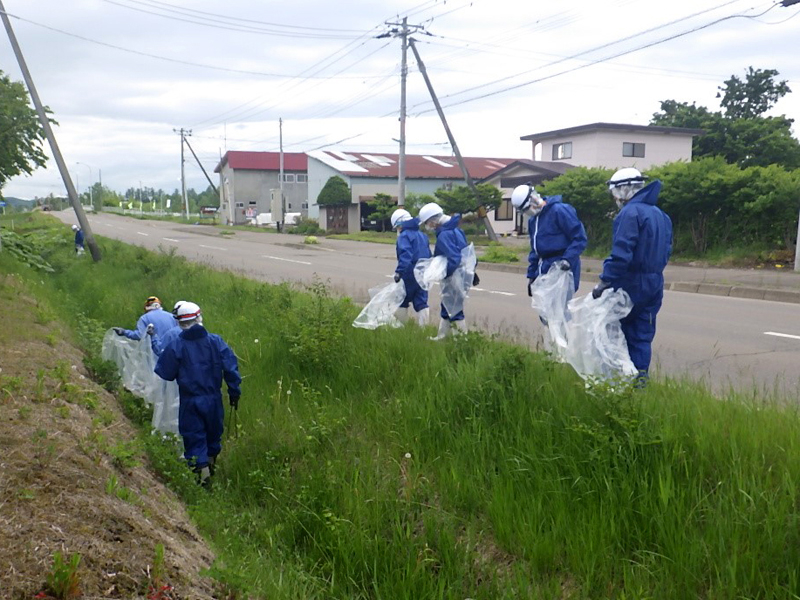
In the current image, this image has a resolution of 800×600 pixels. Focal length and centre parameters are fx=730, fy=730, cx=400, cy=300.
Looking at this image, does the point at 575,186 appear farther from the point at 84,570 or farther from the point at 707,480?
the point at 84,570

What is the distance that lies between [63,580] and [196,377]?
110 inches

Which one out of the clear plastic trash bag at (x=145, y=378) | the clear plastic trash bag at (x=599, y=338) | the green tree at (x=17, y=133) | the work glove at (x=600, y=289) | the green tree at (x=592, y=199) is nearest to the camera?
the clear plastic trash bag at (x=599, y=338)

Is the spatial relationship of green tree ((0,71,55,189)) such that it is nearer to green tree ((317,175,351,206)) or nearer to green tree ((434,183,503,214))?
green tree ((434,183,503,214))

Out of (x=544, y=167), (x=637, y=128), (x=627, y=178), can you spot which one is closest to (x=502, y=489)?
(x=627, y=178)

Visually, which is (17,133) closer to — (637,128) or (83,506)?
(83,506)

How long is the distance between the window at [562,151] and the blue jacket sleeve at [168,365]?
35769 mm

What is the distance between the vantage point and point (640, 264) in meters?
5.26

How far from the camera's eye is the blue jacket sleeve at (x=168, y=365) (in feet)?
18.0

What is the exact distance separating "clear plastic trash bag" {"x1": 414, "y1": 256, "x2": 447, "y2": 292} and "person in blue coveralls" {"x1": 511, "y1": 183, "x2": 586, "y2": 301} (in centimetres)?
121

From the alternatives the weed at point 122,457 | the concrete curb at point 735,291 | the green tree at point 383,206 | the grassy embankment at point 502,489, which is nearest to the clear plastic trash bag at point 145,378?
the grassy embankment at point 502,489

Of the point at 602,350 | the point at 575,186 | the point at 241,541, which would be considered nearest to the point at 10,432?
the point at 241,541

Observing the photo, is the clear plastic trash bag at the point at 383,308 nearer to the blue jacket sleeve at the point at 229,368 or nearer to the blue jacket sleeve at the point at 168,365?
the blue jacket sleeve at the point at 229,368

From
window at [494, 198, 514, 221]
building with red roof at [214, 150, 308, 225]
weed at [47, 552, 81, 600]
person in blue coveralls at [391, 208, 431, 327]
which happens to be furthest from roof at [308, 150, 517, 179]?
weed at [47, 552, 81, 600]

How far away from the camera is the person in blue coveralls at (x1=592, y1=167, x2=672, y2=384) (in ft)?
17.0
